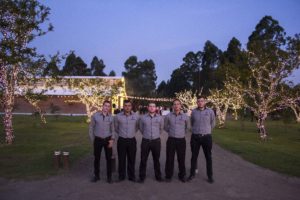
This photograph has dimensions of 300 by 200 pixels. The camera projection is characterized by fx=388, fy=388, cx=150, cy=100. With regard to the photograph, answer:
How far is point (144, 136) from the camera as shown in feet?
29.7

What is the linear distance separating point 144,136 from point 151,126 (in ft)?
0.98

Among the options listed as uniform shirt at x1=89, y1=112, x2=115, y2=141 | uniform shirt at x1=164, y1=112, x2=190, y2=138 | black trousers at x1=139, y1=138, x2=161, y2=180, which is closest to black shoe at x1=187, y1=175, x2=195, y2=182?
black trousers at x1=139, y1=138, x2=161, y2=180

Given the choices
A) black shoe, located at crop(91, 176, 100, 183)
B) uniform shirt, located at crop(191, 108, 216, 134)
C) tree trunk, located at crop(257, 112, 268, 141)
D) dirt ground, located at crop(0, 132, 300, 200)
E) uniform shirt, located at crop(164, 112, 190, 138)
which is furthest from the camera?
tree trunk, located at crop(257, 112, 268, 141)

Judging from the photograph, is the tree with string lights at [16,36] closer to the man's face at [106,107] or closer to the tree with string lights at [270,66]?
the man's face at [106,107]

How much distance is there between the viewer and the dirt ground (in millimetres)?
7626

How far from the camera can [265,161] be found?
12.8 meters

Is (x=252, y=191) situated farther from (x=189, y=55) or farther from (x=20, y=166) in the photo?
(x=189, y=55)

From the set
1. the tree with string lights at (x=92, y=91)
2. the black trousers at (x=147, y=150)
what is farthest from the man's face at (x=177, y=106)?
the tree with string lights at (x=92, y=91)

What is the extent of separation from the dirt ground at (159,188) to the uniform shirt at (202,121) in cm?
118

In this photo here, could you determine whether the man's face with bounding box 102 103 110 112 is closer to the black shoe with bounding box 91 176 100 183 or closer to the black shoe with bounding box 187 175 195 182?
the black shoe with bounding box 91 176 100 183

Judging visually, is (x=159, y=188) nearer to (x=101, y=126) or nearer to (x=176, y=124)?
(x=176, y=124)

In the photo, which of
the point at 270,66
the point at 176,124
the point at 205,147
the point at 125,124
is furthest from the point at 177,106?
the point at 270,66

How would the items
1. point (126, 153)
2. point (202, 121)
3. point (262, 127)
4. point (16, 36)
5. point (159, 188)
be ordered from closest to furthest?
point (159, 188)
point (126, 153)
point (202, 121)
point (16, 36)
point (262, 127)

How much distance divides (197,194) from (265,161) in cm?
573
